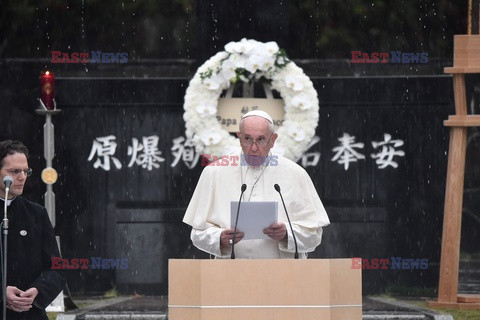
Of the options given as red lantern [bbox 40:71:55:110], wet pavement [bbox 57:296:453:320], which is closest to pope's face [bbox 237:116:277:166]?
wet pavement [bbox 57:296:453:320]

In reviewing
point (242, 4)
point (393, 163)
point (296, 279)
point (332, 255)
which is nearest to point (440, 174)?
point (393, 163)

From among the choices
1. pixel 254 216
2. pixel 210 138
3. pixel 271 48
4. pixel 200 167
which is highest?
pixel 271 48

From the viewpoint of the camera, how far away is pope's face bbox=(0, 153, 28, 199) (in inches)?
297

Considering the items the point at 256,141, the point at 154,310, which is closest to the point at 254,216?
the point at 256,141

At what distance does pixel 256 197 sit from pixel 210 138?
5.46m

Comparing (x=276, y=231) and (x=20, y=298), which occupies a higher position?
(x=276, y=231)

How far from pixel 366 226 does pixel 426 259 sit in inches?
28.8

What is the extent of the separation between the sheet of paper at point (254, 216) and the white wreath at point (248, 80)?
6020 mm

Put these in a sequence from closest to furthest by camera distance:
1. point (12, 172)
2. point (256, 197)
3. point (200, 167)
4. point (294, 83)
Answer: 1. point (12, 172)
2. point (256, 197)
3. point (294, 83)
4. point (200, 167)

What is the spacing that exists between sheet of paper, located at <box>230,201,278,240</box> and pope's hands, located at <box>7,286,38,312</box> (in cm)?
115

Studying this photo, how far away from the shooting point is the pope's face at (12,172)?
755cm

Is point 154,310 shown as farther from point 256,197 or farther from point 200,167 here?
point 256,197

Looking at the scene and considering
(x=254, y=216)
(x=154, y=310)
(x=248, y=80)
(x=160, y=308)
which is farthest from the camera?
(x=248, y=80)

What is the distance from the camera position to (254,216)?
301 inches
